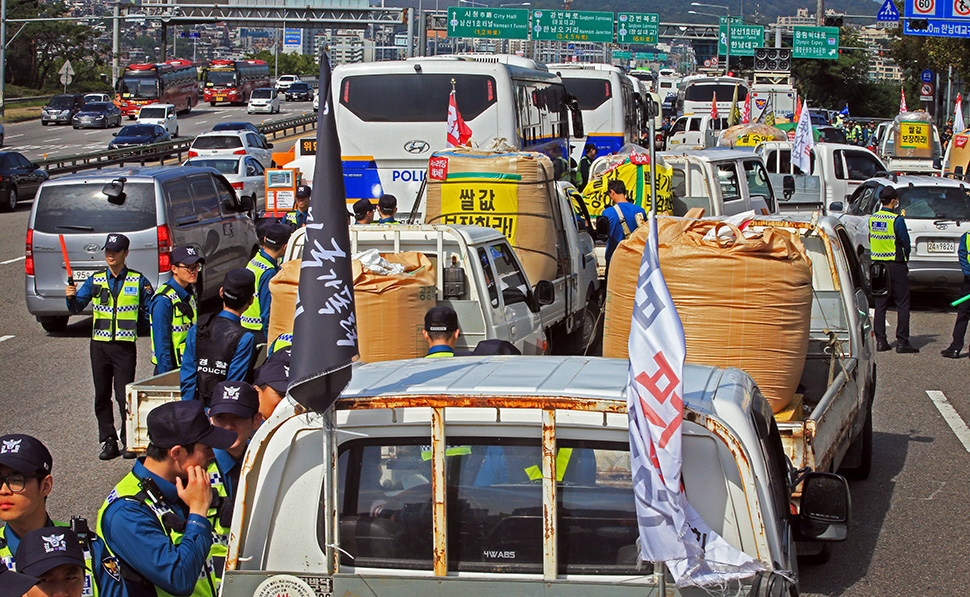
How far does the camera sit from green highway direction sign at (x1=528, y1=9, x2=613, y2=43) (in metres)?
54.7

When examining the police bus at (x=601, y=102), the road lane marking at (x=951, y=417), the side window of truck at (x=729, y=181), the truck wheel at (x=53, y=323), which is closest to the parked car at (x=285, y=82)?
the police bus at (x=601, y=102)

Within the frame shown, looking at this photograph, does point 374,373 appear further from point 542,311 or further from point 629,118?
point 629,118

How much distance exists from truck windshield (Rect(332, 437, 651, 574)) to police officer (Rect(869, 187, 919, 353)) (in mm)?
11065

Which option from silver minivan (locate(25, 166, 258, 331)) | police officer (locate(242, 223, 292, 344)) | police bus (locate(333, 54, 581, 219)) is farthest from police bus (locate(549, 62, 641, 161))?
police officer (locate(242, 223, 292, 344))

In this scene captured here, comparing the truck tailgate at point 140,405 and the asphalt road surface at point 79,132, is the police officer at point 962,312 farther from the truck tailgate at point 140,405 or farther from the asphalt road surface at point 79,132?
the asphalt road surface at point 79,132

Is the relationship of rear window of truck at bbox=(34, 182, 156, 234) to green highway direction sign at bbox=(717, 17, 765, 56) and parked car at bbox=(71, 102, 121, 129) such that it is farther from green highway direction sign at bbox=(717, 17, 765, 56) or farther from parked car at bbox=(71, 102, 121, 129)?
green highway direction sign at bbox=(717, 17, 765, 56)

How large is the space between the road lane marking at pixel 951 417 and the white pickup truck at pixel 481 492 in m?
7.02

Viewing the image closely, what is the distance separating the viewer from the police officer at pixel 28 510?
3719mm

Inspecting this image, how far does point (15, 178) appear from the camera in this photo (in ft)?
95.9

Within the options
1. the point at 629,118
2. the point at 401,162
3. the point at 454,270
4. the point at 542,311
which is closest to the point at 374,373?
the point at 454,270

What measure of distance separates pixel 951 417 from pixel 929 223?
21.4 ft

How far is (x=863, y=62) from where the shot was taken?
81.4m

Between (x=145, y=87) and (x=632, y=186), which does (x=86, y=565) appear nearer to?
(x=632, y=186)

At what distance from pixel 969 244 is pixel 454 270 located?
7338 millimetres
